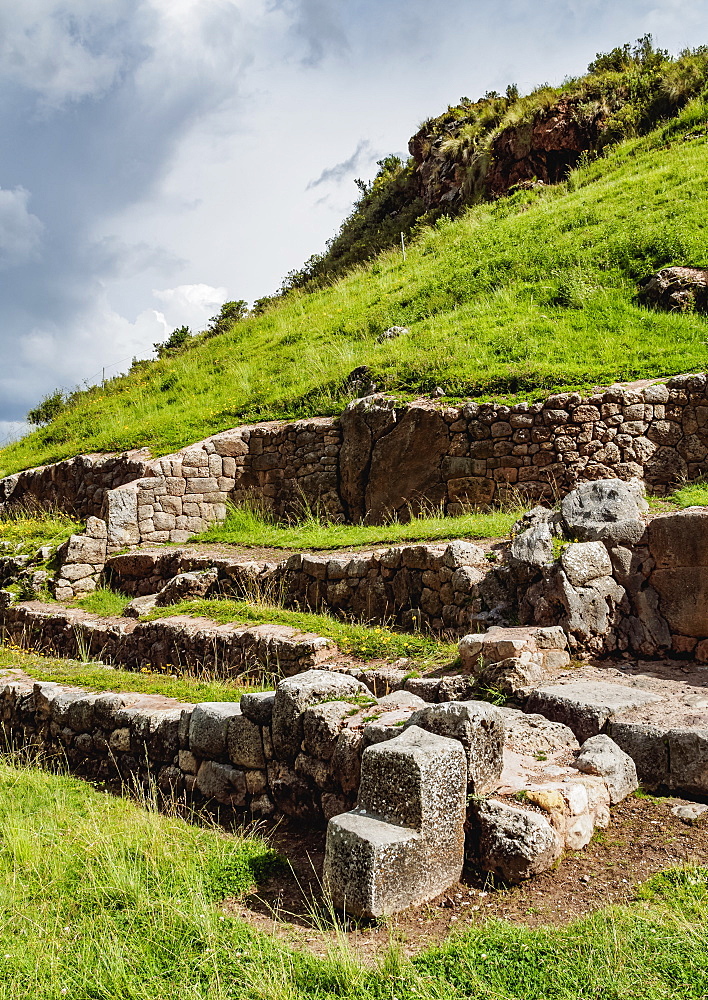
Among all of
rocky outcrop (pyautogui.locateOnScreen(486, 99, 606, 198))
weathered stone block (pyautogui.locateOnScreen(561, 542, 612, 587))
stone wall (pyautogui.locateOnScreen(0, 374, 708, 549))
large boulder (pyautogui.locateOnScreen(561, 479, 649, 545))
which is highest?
rocky outcrop (pyautogui.locateOnScreen(486, 99, 606, 198))

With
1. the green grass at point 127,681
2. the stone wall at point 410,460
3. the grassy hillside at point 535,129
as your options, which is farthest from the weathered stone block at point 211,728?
the grassy hillside at point 535,129

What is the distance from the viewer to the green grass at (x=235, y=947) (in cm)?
318

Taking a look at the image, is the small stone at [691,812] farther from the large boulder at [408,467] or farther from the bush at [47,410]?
the bush at [47,410]

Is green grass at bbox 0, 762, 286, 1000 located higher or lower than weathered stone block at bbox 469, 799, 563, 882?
lower

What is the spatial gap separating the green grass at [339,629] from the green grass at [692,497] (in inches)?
130

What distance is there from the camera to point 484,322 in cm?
1572

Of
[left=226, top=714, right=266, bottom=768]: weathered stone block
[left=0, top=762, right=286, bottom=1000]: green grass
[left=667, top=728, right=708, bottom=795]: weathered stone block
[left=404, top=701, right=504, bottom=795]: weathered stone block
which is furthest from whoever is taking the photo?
[left=226, top=714, right=266, bottom=768]: weathered stone block

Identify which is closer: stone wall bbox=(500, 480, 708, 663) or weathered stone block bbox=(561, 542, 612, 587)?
stone wall bbox=(500, 480, 708, 663)

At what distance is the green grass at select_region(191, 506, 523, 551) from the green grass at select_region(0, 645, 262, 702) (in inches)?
130

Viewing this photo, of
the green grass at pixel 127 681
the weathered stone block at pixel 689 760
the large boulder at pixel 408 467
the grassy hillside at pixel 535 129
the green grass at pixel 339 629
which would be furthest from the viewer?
the grassy hillside at pixel 535 129

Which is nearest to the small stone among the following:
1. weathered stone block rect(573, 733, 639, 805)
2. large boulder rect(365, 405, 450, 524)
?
weathered stone block rect(573, 733, 639, 805)

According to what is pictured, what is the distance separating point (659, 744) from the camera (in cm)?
505

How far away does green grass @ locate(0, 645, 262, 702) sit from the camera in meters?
7.78

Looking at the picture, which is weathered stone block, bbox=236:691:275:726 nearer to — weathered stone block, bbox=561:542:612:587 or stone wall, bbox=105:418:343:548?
weathered stone block, bbox=561:542:612:587
